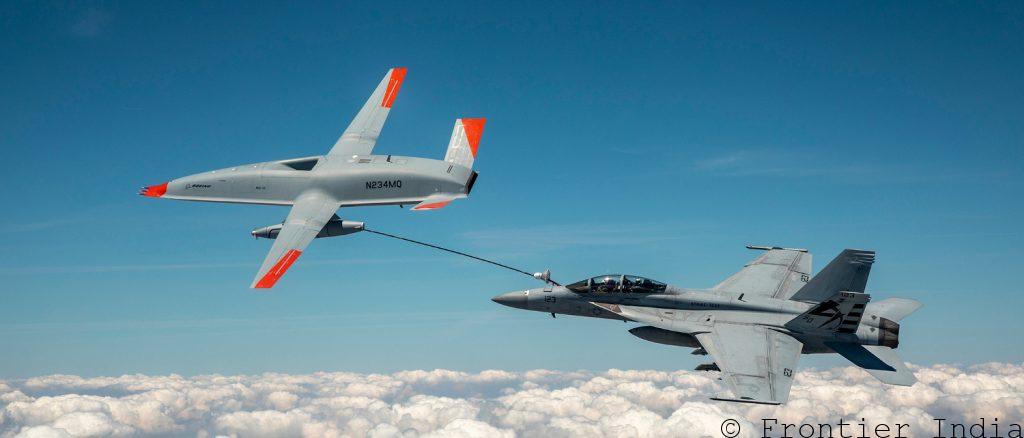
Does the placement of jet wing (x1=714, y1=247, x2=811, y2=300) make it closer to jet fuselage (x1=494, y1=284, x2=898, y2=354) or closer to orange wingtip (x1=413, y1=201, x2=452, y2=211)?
jet fuselage (x1=494, y1=284, x2=898, y2=354)

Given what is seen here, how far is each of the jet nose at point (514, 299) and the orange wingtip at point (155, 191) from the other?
14739 mm

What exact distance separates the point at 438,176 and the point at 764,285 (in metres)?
14.3

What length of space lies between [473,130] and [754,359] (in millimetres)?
14306

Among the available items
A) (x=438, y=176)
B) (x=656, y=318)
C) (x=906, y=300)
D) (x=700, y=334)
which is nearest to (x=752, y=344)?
(x=700, y=334)

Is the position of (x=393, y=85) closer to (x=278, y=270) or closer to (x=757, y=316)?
(x=278, y=270)

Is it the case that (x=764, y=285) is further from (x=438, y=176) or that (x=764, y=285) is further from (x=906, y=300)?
(x=438, y=176)

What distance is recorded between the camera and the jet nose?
25.9 meters

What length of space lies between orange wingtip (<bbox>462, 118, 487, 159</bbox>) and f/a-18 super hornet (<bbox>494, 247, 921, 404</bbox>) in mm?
6575

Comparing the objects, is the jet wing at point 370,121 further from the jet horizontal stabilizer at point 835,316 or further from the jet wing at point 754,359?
the jet horizontal stabilizer at point 835,316

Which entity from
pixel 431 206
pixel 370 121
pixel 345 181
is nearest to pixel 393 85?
pixel 370 121

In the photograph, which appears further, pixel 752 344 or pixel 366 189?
pixel 366 189

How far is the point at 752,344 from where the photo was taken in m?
23.8

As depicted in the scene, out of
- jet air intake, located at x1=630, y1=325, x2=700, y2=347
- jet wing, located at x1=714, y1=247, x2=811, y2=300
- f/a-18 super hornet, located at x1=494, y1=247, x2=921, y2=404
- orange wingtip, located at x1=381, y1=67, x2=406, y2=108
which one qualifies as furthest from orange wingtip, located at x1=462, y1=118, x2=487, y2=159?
jet wing, located at x1=714, y1=247, x2=811, y2=300

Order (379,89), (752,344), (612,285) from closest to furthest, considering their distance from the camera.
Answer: (752,344) < (612,285) < (379,89)
